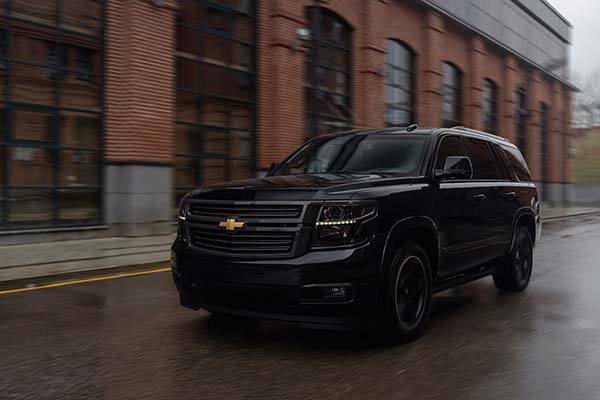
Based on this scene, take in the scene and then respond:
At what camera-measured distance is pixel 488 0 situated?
1267 inches

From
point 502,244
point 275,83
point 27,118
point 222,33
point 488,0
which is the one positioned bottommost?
point 502,244

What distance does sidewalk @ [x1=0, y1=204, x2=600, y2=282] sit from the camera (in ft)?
28.6

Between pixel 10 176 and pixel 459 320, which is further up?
pixel 10 176

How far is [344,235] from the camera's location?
4.38 m

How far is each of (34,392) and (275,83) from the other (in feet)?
47.9

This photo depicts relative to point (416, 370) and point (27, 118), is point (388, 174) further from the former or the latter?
point (27, 118)

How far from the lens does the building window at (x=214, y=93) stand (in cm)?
1507

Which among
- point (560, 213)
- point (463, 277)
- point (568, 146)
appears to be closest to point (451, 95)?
point (560, 213)

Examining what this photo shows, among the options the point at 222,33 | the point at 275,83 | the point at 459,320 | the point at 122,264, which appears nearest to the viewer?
the point at 459,320

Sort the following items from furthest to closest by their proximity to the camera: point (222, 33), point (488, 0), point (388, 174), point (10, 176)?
point (488, 0) < point (222, 33) < point (10, 176) < point (388, 174)

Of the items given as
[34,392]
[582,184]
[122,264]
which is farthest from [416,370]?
[582,184]

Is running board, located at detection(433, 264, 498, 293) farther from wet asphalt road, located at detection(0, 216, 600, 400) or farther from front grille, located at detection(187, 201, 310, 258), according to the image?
front grille, located at detection(187, 201, 310, 258)

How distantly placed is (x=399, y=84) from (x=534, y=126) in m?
18.2

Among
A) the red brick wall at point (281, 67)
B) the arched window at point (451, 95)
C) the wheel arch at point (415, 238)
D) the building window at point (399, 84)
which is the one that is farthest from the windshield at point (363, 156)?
the arched window at point (451, 95)
